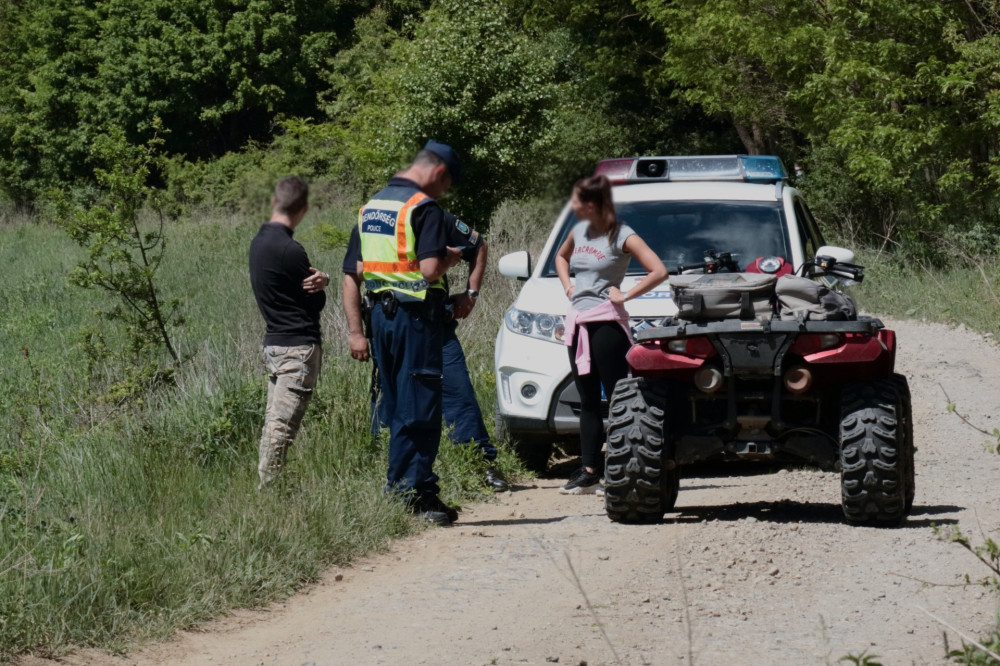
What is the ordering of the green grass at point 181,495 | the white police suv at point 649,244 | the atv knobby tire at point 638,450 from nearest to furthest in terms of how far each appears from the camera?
1. the green grass at point 181,495
2. the atv knobby tire at point 638,450
3. the white police suv at point 649,244

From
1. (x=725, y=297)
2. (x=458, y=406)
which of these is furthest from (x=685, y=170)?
(x=725, y=297)

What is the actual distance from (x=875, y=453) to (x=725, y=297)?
1008 millimetres

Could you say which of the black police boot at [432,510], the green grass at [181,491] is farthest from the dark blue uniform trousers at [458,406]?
the black police boot at [432,510]

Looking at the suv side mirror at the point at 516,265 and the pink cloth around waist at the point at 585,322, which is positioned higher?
the suv side mirror at the point at 516,265

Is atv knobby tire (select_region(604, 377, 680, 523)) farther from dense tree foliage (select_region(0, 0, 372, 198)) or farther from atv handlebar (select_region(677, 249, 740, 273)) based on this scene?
dense tree foliage (select_region(0, 0, 372, 198))

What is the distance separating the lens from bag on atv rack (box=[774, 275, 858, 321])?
21.5ft

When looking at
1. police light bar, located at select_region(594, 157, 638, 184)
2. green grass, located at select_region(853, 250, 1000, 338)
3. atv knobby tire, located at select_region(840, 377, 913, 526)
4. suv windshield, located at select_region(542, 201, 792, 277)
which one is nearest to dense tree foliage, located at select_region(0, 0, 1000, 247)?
green grass, located at select_region(853, 250, 1000, 338)

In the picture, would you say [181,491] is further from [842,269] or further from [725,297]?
[842,269]

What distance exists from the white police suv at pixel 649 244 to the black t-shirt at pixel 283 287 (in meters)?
1.83

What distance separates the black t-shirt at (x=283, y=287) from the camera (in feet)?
22.7

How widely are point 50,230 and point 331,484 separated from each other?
3033 cm

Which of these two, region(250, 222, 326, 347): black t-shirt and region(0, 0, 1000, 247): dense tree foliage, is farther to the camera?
region(0, 0, 1000, 247): dense tree foliage

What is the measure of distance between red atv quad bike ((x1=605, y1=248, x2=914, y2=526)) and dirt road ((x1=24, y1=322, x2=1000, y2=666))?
25 cm

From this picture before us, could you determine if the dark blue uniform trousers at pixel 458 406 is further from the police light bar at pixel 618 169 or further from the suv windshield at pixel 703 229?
the police light bar at pixel 618 169
